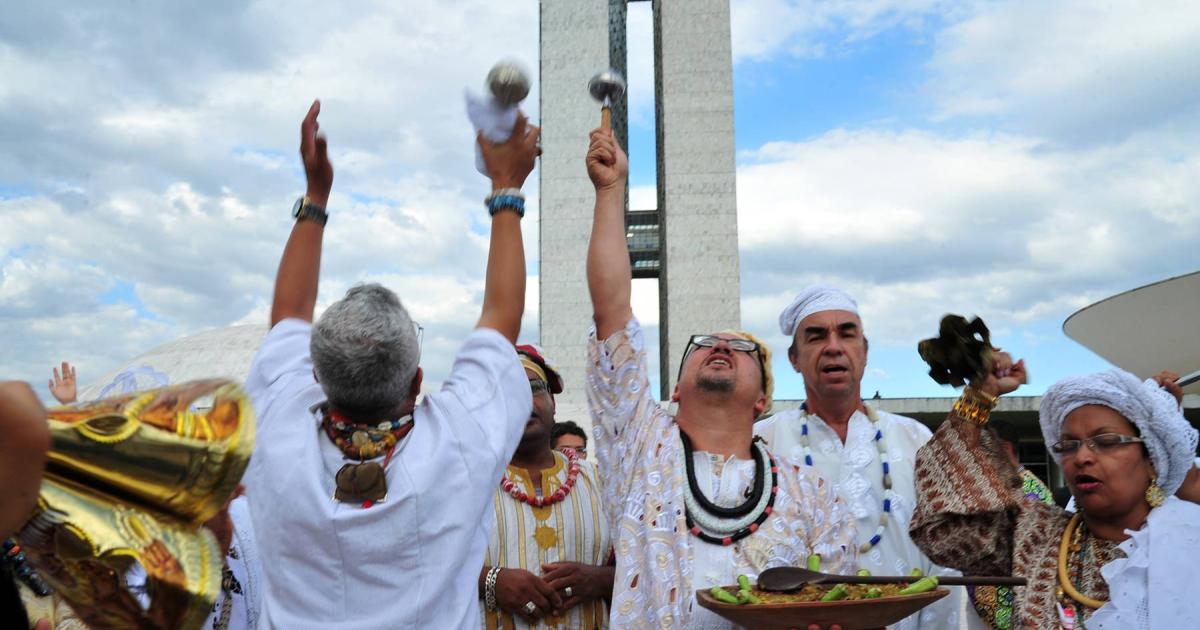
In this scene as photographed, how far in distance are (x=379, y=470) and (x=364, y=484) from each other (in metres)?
0.04

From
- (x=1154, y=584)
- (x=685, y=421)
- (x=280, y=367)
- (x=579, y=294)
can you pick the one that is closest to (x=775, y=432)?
(x=685, y=421)

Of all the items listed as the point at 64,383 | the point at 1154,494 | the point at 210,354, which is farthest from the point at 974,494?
the point at 210,354

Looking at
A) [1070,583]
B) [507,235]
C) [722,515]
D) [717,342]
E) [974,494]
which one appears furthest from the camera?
[717,342]

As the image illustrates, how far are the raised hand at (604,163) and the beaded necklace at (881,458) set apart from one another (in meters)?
1.13

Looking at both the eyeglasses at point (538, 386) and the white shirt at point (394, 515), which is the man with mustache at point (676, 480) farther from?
the white shirt at point (394, 515)

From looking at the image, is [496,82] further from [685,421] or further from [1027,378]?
[1027,378]

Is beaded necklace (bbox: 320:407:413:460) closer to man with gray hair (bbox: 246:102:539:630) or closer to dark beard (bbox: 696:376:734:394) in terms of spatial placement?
man with gray hair (bbox: 246:102:539:630)

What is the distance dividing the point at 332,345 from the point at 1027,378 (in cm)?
172

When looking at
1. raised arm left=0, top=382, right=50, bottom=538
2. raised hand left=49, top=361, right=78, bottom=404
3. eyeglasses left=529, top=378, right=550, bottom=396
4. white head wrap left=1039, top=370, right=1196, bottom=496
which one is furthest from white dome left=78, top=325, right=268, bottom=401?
raised arm left=0, top=382, right=50, bottom=538

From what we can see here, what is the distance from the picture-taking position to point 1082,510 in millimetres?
2387

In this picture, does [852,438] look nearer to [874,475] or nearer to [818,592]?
[874,475]

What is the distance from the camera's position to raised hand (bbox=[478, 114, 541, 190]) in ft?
6.99

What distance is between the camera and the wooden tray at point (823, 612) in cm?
217

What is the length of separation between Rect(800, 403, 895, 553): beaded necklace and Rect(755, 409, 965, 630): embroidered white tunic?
11mm
